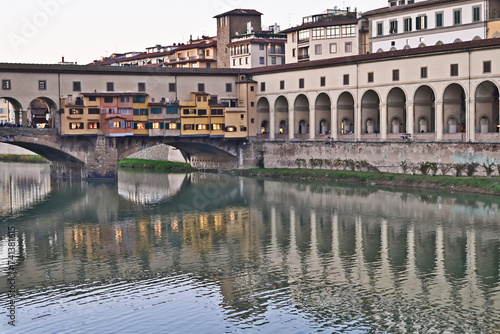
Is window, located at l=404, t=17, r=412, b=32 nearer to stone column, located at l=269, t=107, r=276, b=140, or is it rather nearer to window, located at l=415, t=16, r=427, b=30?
window, located at l=415, t=16, r=427, b=30

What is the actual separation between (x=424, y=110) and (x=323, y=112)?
1005 cm

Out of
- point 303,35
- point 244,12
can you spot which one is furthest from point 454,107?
point 244,12

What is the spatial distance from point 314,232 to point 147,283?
11153 millimetres

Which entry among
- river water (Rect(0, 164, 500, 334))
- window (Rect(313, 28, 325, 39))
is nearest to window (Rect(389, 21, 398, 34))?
window (Rect(313, 28, 325, 39))

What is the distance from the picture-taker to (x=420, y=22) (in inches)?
2384

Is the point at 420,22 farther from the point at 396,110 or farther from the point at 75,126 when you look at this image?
the point at 75,126

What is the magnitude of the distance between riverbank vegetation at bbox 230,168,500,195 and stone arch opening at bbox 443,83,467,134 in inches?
168

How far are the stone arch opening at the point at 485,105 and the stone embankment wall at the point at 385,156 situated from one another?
1987mm

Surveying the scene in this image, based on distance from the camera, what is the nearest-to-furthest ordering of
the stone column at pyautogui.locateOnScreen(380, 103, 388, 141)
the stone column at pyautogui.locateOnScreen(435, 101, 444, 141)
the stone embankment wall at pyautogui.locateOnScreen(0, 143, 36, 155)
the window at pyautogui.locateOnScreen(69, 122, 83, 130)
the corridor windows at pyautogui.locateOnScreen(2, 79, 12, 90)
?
1. the stone column at pyautogui.locateOnScreen(435, 101, 444, 141)
2. the stone column at pyautogui.locateOnScreen(380, 103, 388, 141)
3. the corridor windows at pyautogui.locateOnScreen(2, 79, 12, 90)
4. the window at pyautogui.locateOnScreen(69, 122, 83, 130)
5. the stone embankment wall at pyautogui.locateOnScreen(0, 143, 36, 155)

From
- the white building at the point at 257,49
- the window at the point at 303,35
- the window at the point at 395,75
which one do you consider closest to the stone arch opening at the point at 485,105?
the window at the point at 395,75

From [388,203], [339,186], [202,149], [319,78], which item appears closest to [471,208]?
[388,203]

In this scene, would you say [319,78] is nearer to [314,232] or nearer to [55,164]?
[55,164]

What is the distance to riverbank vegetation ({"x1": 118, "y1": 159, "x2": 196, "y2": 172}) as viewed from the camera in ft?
229

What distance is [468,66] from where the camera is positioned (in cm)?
4850
